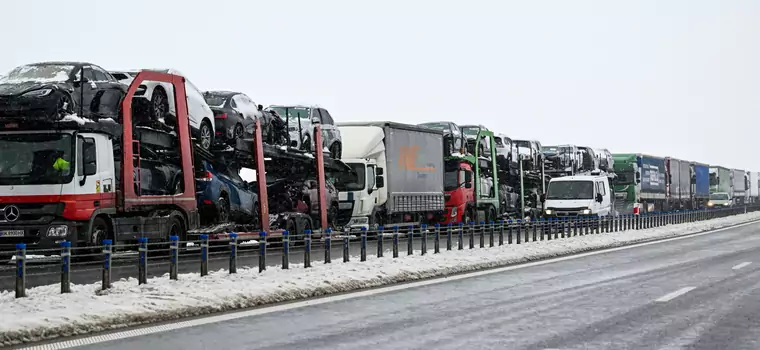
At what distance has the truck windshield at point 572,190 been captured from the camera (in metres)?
46.2

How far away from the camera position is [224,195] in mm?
24781

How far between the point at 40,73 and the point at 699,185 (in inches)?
2644

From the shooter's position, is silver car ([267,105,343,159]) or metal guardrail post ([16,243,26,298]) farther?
silver car ([267,105,343,159])

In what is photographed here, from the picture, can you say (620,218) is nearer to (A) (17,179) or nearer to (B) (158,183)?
(B) (158,183)

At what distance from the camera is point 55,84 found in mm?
19438

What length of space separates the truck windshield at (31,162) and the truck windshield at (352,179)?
1451 cm

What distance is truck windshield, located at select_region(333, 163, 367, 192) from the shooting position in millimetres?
33812

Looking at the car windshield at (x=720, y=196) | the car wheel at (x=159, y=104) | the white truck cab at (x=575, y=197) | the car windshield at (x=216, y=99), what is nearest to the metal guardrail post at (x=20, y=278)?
the car wheel at (x=159, y=104)

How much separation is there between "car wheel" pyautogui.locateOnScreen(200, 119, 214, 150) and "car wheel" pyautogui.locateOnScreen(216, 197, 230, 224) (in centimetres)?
125

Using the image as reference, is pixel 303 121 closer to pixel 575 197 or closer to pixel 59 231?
pixel 59 231

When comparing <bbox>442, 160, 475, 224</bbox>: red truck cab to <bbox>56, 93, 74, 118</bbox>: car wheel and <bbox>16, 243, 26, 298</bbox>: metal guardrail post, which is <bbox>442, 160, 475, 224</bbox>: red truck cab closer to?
<bbox>56, 93, 74, 118</bbox>: car wheel

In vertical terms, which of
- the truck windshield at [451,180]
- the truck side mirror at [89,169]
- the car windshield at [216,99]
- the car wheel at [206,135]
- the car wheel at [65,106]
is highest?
the car windshield at [216,99]

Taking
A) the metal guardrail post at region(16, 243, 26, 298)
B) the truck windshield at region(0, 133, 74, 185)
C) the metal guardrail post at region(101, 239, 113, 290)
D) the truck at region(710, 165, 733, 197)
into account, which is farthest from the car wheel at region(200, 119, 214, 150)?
the truck at region(710, 165, 733, 197)

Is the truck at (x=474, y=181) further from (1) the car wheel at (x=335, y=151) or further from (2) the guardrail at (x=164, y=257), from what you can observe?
(1) the car wheel at (x=335, y=151)
